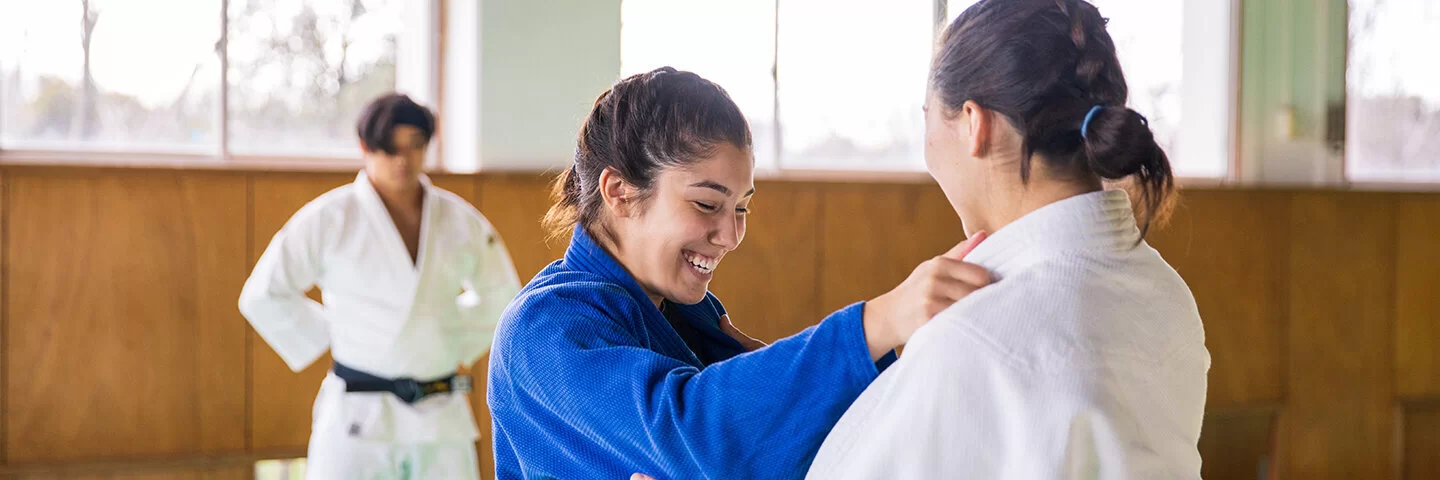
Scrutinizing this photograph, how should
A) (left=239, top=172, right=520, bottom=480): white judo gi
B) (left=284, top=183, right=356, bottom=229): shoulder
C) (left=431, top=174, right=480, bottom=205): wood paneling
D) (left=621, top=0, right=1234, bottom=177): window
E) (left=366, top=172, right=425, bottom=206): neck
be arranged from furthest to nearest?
(left=621, top=0, right=1234, bottom=177): window, (left=431, top=174, right=480, bottom=205): wood paneling, (left=366, top=172, right=425, bottom=206): neck, (left=284, top=183, right=356, bottom=229): shoulder, (left=239, top=172, right=520, bottom=480): white judo gi

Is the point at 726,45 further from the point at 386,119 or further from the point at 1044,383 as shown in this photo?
the point at 1044,383

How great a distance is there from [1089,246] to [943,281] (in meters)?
0.16

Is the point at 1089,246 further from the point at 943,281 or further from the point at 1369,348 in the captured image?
the point at 1369,348

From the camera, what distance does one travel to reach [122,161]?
421 cm

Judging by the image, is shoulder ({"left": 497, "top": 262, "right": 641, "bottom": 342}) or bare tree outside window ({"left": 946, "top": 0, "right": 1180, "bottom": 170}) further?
bare tree outside window ({"left": 946, "top": 0, "right": 1180, "bottom": 170})

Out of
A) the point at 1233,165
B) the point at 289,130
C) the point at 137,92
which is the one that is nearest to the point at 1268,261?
the point at 1233,165

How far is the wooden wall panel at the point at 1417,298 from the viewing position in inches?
235

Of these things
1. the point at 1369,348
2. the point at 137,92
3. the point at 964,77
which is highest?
the point at 137,92

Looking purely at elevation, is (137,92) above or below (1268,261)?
above

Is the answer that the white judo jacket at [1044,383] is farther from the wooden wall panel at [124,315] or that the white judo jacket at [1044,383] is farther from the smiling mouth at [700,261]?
the wooden wall panel at [124,315]

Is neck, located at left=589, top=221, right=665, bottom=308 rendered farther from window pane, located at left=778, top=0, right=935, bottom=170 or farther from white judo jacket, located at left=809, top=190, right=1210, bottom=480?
window pane, located at left=778, top=0, right=935, bottom=170

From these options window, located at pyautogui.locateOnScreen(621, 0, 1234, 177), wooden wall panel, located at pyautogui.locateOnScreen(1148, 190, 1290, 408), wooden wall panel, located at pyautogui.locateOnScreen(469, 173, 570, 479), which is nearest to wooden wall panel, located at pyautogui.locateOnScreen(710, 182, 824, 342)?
window, located at pyautogui.locateOnScreen(621, 0, 1234, 177)

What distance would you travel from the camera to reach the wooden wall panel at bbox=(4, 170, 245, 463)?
400 cm

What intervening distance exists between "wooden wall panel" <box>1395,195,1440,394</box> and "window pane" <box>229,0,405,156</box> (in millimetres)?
4947
